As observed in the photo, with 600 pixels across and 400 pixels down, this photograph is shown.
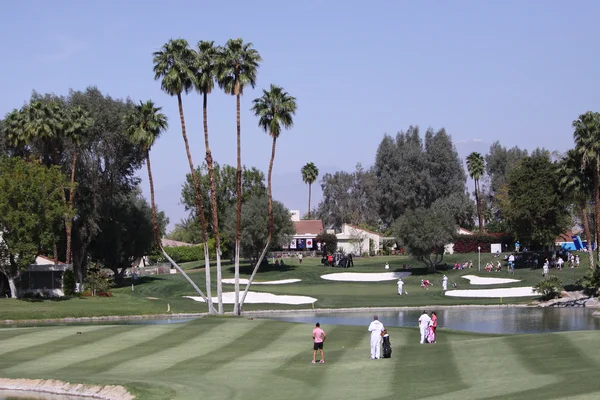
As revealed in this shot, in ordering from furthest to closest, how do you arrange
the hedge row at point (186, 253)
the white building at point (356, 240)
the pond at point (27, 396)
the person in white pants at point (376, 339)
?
the hedge row at point (186, 253) < the white building at point (356, 240) < the person in white pants at point (376, 339) < the pond at point (27, 396)

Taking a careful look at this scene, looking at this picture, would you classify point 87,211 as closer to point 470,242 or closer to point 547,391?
point 470,242

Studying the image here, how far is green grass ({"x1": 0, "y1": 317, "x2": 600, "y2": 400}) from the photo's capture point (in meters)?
22.1

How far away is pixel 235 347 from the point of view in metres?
33.4

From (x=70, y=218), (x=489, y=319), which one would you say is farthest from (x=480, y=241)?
(x=489, y=319)

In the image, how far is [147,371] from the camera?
2844cm

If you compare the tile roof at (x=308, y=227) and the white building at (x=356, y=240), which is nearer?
the white building at (x=356, y=240)

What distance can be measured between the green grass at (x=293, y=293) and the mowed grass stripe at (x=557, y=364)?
31325mm

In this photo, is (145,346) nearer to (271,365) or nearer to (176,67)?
(271,365)

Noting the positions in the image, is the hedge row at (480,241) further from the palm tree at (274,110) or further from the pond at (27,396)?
the pond at (27,396)

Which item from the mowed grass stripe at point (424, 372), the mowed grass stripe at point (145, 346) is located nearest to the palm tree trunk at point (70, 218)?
the mowed grass stripe at point (145, 346)

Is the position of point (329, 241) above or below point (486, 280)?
above

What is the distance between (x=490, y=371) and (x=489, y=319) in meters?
26.1

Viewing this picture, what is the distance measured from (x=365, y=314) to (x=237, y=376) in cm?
2959

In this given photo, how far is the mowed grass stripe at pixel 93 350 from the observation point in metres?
29.9
